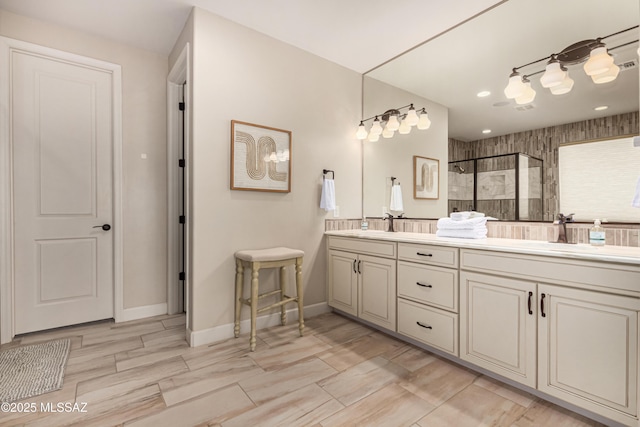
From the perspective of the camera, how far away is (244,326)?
258 cm

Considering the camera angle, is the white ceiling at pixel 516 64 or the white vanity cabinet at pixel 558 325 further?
the white ceiling at pixel 516 64

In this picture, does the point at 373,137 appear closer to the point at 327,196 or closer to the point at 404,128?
the point at 404,128

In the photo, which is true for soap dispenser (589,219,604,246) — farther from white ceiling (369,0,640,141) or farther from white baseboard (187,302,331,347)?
white baseboard (187,302,331,347)

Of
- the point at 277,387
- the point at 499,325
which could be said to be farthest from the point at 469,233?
the point at 277,387

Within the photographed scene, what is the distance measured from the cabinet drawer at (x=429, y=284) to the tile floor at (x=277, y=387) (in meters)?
0.42

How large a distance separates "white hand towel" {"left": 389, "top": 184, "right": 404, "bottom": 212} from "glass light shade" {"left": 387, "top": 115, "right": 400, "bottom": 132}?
58 cm

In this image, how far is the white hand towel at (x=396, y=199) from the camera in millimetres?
3043

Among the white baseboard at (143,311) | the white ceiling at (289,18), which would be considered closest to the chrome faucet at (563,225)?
the white ceiling at (289,18)

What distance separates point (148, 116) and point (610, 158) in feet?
12.1

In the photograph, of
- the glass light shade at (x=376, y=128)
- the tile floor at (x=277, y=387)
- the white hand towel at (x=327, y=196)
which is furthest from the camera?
the glass light shade at (x=376, y=128)

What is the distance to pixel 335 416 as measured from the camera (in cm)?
154

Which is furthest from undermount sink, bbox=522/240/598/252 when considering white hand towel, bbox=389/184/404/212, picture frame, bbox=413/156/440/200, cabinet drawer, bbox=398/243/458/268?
white hand towel, bbox=389/184/404/212

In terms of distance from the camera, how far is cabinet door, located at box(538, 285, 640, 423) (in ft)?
4.43

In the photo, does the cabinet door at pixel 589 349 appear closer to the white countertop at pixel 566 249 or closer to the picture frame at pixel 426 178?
the white countertop at pixel 566 249
